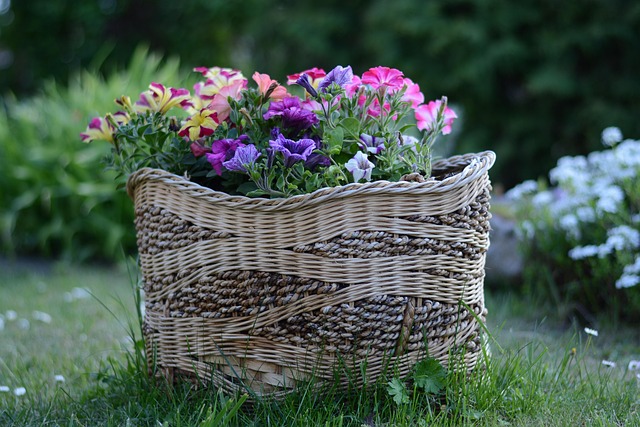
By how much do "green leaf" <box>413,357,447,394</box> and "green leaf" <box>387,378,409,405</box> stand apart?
40mm

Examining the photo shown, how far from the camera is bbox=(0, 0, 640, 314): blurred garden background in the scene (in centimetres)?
446

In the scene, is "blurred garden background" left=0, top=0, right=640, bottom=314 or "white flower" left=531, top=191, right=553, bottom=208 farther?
"blurred garden background" left=0, top=0, right=640, bottom=314

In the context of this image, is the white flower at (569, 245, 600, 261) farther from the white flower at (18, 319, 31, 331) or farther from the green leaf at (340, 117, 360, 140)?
the white flower at (18, 319, 31, 331)

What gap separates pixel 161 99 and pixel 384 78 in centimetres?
62

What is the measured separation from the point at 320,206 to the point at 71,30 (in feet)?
27.2

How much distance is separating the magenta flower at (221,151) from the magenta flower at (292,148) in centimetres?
12

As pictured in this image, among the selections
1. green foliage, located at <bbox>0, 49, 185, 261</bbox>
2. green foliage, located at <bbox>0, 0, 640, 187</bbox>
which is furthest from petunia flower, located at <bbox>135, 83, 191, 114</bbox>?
green foliage, located at <bbox>0, 0, 640, 187</bbox>

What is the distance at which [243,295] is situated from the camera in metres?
1.62

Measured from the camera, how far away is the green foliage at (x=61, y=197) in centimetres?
439

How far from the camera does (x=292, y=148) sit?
158 centimetres

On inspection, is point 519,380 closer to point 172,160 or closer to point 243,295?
point 243,295

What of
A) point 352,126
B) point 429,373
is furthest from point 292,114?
point 429,373

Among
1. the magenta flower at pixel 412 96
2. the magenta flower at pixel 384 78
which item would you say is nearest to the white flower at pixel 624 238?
the magenta flower at pixel 412 96

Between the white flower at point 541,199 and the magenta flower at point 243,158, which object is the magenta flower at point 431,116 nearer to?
the magenta flower at point 243,158
